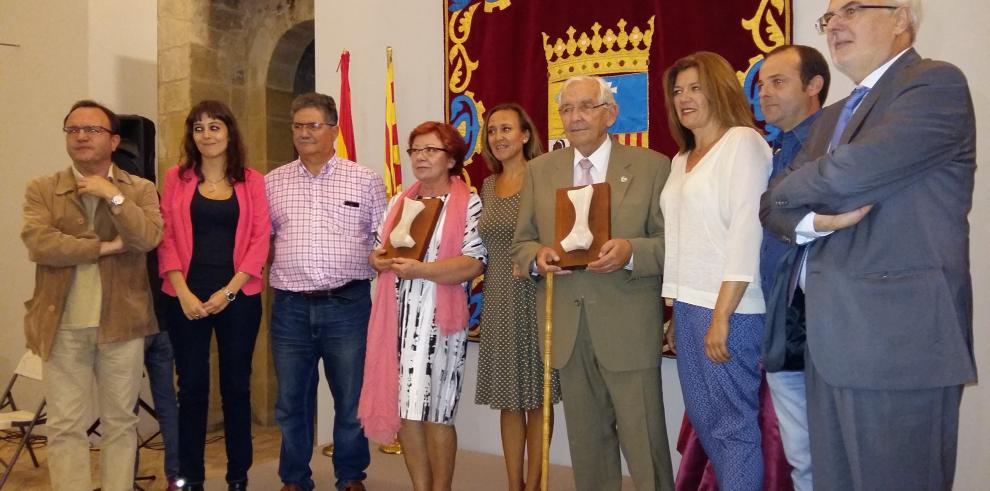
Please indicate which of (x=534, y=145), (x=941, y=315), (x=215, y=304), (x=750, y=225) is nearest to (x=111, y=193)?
(x=215, y=304)

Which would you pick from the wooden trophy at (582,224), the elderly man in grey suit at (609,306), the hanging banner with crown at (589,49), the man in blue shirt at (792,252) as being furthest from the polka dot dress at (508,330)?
the man in blue shirt at (792,252)

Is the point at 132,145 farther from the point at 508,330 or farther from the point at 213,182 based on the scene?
the point at 508,330

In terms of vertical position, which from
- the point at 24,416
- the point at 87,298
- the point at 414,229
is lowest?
the point at 24,416

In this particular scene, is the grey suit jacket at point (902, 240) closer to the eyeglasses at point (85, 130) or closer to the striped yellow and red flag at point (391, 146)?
the eyeglasses at point (85, 130)

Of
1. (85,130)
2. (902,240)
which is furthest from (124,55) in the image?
(902,240)

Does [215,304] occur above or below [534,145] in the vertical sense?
below

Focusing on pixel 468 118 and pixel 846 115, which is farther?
pixel 468 118

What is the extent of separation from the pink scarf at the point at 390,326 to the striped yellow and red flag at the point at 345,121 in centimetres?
158

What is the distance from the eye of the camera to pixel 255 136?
6398 millimetres

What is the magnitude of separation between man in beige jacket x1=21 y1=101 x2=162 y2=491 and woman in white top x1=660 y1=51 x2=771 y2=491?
6.91ft

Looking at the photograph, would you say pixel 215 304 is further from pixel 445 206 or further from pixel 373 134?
pixel 373 134

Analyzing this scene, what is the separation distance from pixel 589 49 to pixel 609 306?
1773 mm

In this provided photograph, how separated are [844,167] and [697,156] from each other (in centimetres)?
73

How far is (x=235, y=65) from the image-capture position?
20.7ft
